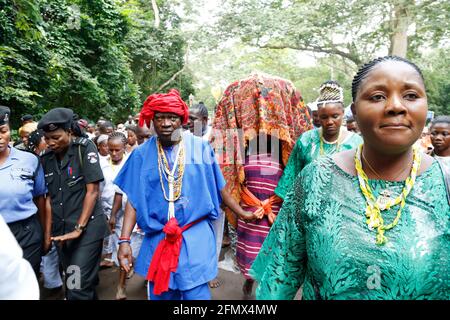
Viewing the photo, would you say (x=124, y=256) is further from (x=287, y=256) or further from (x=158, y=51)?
(x=158, y=51)

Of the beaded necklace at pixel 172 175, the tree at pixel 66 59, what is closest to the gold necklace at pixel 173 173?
the beaded necklace at pixel 172 175

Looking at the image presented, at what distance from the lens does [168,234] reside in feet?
8.45

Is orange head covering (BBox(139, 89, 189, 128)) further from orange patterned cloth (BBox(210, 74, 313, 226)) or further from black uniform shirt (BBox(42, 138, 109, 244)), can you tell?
black uniform shirt (BBox(42, 138, 109, 244))

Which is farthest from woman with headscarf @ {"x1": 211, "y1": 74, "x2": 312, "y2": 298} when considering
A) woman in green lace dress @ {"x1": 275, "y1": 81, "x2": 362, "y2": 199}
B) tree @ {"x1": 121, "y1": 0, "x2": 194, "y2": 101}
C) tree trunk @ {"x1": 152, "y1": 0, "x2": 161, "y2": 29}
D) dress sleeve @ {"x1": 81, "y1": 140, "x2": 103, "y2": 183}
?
tree trunk @ {"x1": 152, "y1": 0, "x2": 161, "y2": 29}

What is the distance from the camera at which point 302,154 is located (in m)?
3.01

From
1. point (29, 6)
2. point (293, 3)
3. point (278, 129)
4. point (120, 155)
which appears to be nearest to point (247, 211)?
point (278, 129)

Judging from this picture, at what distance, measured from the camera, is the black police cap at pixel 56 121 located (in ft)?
10.2

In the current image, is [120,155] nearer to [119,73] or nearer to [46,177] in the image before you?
[46,177]

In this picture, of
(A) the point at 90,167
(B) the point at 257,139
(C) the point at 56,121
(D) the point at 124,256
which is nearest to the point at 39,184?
(A) the point at 90,167

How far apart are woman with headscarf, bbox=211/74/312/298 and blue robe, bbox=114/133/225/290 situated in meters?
0.25

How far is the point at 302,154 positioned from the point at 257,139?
389 mm

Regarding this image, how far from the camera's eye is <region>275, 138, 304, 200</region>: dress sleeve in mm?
2924
